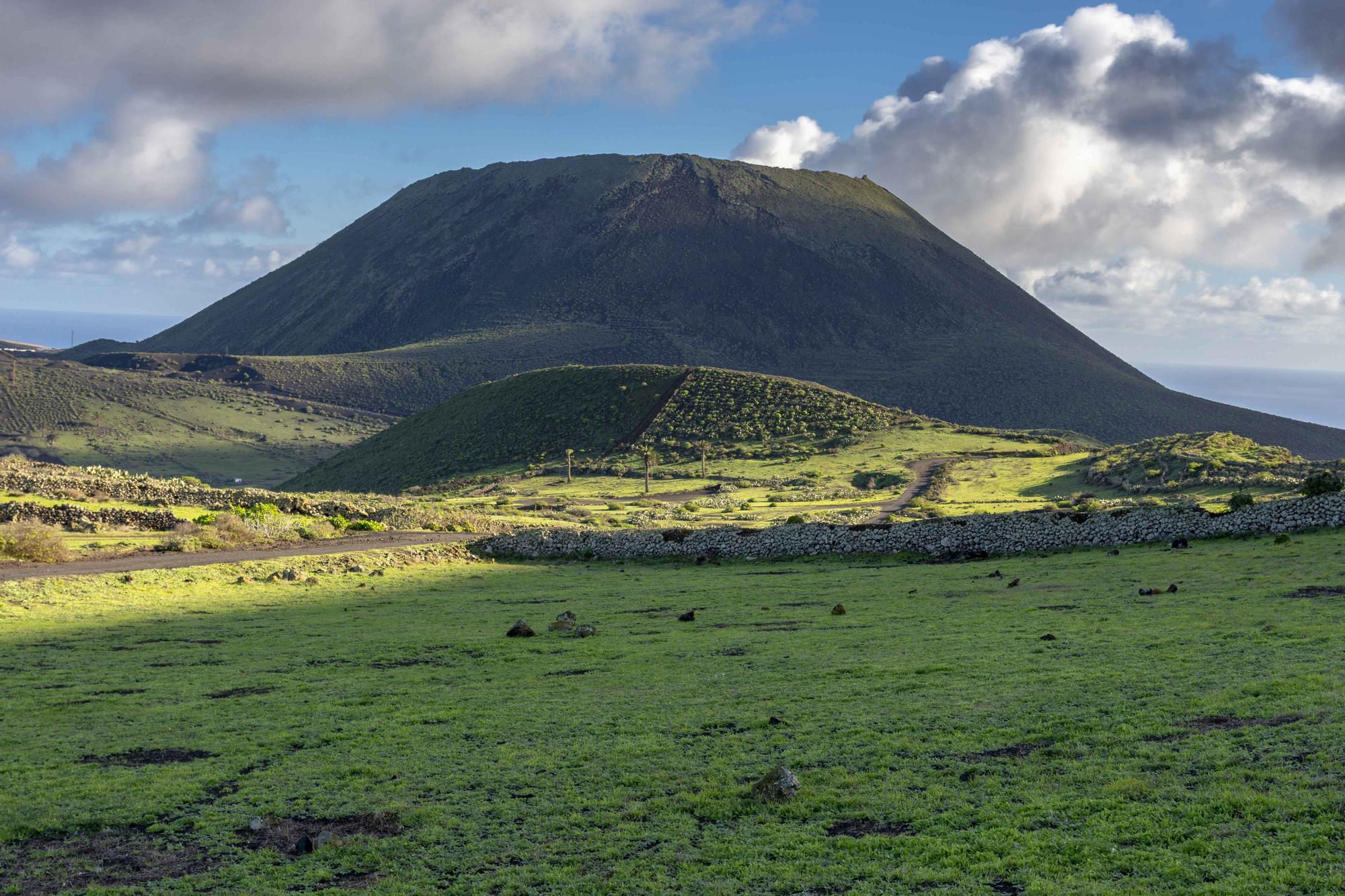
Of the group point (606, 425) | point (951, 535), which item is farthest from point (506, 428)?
point (951, 535)

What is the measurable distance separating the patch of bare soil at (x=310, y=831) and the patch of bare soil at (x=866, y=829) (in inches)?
185

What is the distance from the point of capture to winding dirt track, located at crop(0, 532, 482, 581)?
31.5 metres

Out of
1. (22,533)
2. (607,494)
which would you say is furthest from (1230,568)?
(607,494)

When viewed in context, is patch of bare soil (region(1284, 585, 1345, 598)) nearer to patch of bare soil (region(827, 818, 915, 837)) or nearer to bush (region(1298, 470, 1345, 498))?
bush (region(1298, 470, 1345, 498))

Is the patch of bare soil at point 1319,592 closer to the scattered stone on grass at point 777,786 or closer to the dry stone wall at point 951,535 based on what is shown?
the dry stone wall at point 951,535

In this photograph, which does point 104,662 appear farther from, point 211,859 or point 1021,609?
point 1021,609

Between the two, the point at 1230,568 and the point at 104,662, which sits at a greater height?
the point at 1230,568

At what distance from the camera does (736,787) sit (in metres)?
11.9

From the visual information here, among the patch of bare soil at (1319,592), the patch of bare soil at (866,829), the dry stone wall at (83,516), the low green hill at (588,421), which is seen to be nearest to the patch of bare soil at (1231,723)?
the patch of bare soil at (866,829)

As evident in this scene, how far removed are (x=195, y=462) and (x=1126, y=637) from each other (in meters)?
149

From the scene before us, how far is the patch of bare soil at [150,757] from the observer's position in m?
13.8

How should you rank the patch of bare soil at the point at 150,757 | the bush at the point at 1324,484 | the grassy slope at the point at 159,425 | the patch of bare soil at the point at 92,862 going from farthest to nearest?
the grassy slope at the point at 159,425 < the bush at the point at 1324,484 < the patch of bare soil at the point at 150,757 < the patch of bare soil at the point at 92,862

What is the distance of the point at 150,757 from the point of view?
14078 millimetres

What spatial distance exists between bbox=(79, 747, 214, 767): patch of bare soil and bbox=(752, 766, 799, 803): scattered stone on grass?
7.64 m
